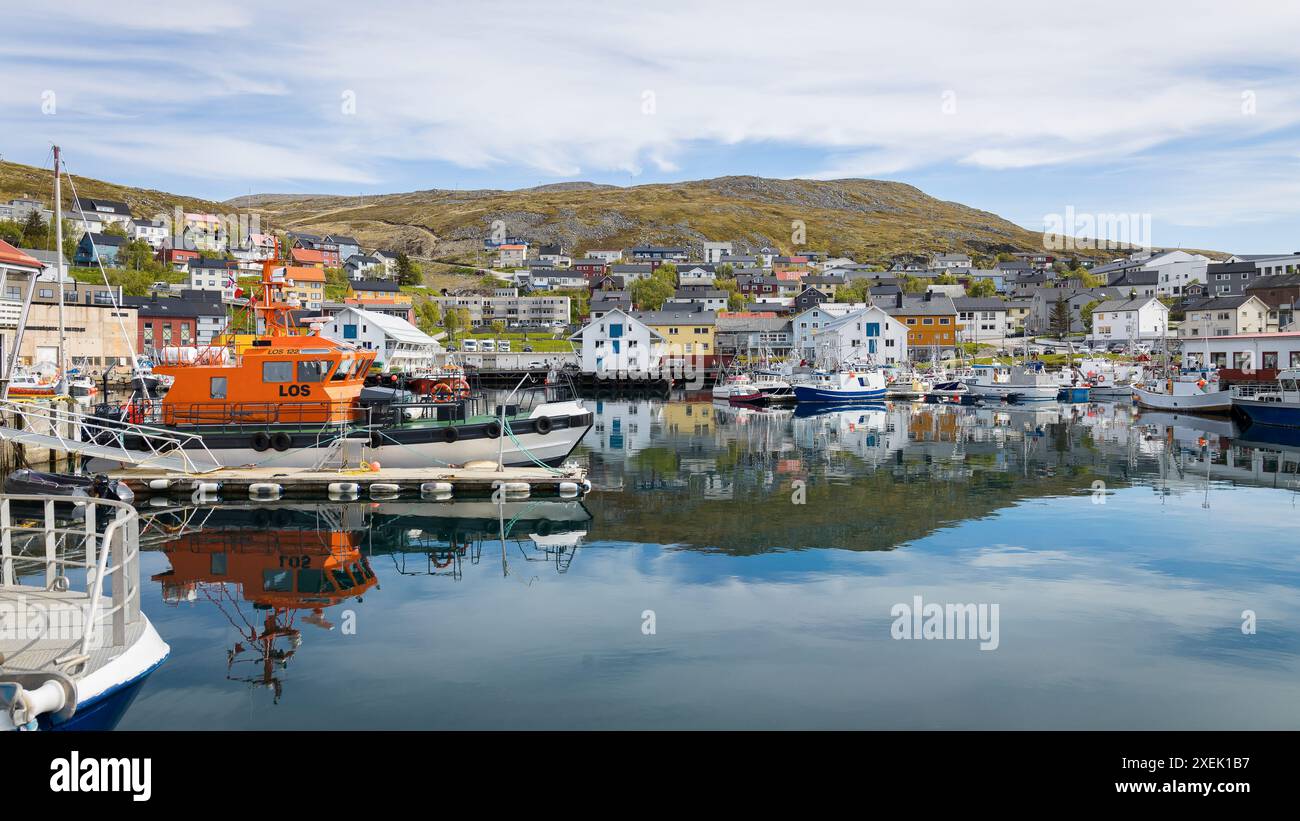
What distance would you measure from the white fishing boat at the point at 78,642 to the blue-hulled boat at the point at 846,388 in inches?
2164

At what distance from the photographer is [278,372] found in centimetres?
2494

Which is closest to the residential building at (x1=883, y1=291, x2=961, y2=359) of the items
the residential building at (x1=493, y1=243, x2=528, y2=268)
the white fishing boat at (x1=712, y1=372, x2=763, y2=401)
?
the white fishing boat at (x1=712, y1=372, x2=763, y2=401)

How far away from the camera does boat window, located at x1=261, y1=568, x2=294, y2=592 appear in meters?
14.6

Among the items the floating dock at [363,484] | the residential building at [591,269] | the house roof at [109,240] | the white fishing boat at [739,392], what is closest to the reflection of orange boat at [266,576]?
the floating dock at [363,484]

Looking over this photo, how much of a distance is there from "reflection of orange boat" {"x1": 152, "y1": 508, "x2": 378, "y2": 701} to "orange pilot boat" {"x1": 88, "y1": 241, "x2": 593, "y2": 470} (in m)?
4.33

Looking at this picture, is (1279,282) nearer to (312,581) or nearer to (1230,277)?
(1230,277)

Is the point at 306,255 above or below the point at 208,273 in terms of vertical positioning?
above

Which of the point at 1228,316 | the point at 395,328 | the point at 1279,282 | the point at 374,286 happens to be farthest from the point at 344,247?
the point at 1279,282

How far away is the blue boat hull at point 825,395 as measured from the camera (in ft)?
204

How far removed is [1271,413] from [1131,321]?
55.2 m

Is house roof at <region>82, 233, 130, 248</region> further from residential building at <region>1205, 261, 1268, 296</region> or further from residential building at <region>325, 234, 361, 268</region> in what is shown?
residential building at <region>1205, 261, 1268, 296</region>

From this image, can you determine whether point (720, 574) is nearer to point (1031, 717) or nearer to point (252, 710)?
point (1031, 717)

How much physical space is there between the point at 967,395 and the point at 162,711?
63200mm

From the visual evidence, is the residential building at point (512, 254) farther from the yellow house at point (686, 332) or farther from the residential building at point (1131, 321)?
the residential building at point (1131, 321)
